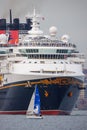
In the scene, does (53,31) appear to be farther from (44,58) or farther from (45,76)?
(45,76)

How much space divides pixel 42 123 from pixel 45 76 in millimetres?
11038

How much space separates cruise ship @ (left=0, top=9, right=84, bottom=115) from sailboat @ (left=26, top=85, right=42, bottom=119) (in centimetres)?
174

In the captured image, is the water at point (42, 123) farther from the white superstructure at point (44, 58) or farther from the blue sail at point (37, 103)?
the white superstructure at point (44, 58)

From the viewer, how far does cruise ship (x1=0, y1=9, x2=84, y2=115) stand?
17575 cm

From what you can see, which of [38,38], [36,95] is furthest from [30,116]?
[38,38]

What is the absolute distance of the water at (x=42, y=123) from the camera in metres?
155

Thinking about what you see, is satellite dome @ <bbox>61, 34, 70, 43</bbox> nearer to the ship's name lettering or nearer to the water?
the water

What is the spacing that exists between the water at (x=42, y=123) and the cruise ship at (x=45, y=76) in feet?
4.19

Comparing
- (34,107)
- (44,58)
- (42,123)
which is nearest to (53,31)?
(44,58)

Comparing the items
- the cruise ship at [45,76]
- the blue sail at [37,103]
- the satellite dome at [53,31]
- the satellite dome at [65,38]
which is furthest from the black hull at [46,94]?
the satellite dome at [65,38]

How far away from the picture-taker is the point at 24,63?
586 feet

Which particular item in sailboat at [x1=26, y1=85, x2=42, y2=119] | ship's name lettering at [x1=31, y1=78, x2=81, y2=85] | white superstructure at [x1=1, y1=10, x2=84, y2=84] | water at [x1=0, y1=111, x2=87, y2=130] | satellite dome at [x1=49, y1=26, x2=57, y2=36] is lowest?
water at [x1=0, y1=111, x2=87, y2=130]

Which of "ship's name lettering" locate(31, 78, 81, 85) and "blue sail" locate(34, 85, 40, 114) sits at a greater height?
"ship's name lettering" locate(31, 78, 81, 85)

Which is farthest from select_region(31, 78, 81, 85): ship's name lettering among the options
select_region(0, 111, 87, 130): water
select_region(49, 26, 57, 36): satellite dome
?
select_region(49, 26, 57, 36): satellite dome
